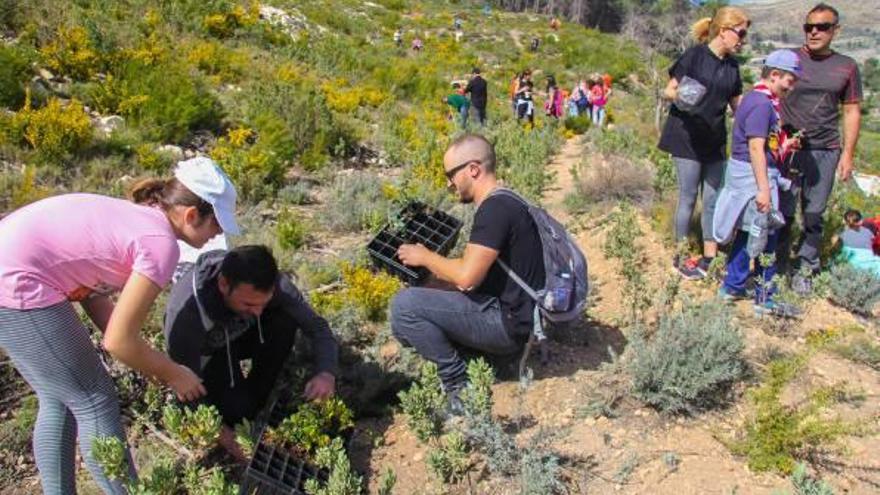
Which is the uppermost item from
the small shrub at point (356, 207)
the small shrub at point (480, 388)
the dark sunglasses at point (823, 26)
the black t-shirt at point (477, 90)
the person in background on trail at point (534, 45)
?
the dark sunglasses at point (823, 26)

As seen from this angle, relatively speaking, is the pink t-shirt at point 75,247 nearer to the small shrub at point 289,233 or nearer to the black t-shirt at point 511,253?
the black t-shirt at point 511,253

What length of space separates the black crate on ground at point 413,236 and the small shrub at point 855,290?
2712 mm

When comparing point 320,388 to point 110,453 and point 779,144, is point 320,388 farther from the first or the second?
point 779,144

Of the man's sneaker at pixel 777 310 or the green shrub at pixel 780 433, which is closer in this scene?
the green shrub at pixel 780 433

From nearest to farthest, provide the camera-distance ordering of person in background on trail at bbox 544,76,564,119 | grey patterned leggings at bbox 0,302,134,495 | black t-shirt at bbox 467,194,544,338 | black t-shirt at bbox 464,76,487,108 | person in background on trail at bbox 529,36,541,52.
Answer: grey patterned leggings at bbox 0,302,134,495 → black t-shirt at bbox 467,194,544,338 → black t-shirt at bbox 464,76,487,108 → person in background on trail at bbox 544,76,564,119 → person in background on trail at bbox 529,36,541,52

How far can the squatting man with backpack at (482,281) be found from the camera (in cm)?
300

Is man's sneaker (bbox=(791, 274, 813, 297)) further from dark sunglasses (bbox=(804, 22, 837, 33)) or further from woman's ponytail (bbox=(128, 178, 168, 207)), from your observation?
woman's ponytail (bbox=(128, 178, 168, 207))

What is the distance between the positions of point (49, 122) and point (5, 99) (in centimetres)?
118

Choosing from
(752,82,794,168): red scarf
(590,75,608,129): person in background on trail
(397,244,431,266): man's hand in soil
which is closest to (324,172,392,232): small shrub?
(397,244,431,266): man's hand in soil

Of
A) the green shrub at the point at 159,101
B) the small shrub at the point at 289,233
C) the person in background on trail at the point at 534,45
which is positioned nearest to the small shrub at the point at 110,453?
the small shrub at the point at 289,233

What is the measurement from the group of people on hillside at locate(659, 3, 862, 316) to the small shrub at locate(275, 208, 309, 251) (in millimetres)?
2810

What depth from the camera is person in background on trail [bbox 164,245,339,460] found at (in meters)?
2.70

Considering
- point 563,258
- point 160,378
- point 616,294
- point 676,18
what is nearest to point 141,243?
point 160,378

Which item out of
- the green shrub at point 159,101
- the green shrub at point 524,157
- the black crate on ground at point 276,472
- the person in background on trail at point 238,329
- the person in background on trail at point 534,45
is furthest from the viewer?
the person in background on trail at point 534,45
